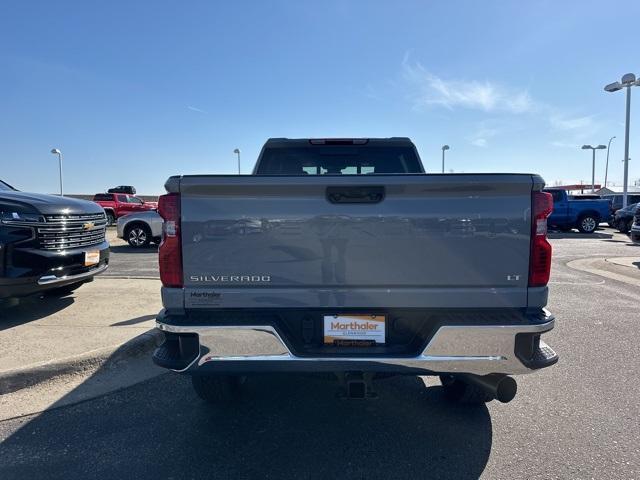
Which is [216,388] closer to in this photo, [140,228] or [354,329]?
[354,329]

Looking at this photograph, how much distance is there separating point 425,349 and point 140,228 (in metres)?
12.6

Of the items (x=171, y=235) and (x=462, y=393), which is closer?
(x=171, y=235)

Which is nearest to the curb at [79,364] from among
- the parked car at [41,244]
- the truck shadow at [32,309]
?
the parked car at [41,244]

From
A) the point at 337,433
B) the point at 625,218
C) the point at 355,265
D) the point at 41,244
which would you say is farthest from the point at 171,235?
the point at 625,218

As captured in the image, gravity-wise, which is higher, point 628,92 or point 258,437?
point 628,92

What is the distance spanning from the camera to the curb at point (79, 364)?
354 cm

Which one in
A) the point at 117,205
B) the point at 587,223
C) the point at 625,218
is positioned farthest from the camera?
the point at 117,205

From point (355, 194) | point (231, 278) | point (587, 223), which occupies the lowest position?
point (231, 278)

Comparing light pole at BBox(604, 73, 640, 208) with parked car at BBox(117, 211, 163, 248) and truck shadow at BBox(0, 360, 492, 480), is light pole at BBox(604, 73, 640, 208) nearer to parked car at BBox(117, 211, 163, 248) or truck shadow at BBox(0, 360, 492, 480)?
parked car at BBox(117, 211, 163, 248)

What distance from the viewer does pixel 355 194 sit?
97.7 inches

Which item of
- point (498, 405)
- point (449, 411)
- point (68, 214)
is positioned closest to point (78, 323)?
point (68, 214)

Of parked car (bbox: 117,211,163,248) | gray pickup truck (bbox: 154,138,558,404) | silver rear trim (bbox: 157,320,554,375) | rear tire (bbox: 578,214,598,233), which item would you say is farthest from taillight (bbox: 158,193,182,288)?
rear tire (bbox: 578,214,598,233)

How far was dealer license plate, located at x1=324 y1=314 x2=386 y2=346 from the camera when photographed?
2.49 meters

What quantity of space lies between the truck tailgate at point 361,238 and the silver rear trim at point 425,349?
0.18 metres
